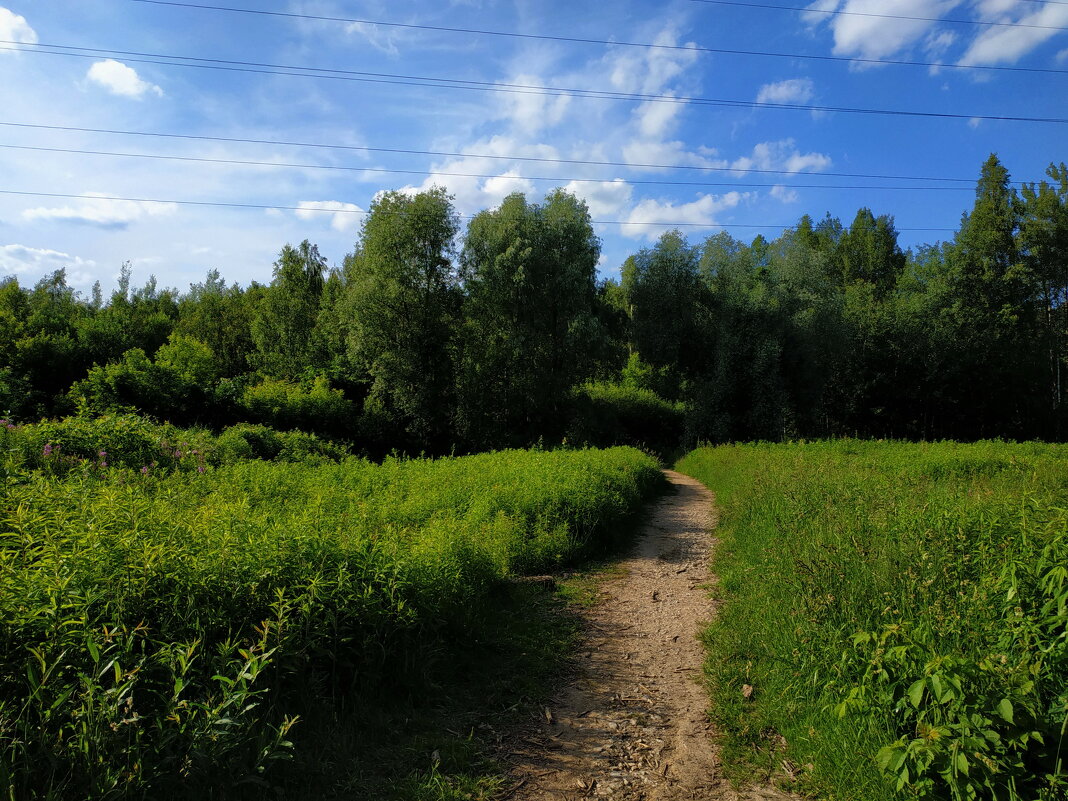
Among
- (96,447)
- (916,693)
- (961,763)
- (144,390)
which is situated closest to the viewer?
(961,763)

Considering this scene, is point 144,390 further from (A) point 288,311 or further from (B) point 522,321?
(A) point 288,311

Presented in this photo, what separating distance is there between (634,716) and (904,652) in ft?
6.23

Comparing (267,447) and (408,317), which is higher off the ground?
(408,317)

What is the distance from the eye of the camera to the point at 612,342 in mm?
32594

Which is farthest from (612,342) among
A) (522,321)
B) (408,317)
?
(408,317)

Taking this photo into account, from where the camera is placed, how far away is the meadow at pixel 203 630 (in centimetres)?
267

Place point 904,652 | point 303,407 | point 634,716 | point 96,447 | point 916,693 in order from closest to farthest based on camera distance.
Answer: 1. point 916,693
2. point 904,652
3. point 634,716
4. point 96,447
5. point 303,407

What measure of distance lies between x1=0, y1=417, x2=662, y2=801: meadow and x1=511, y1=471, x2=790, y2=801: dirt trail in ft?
3.44

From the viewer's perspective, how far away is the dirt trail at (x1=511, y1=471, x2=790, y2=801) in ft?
11.3

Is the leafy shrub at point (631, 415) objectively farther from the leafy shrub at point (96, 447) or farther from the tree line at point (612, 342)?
the leafy shrub at point (96, 447)

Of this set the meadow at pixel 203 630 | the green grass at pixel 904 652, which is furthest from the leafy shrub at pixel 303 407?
the green grass at pixel 904 652

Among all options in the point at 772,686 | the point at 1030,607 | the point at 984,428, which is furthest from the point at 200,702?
the point at 984,428

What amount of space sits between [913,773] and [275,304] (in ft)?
142

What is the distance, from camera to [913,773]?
9.38ft
